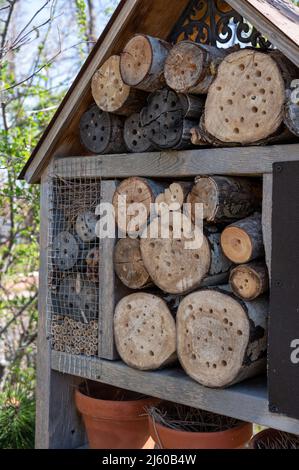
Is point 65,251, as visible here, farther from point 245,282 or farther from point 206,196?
point 245,282

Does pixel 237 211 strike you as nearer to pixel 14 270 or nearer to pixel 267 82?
pixel 267 82

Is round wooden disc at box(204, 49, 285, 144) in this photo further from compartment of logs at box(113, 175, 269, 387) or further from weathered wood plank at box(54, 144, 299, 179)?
compartment of logs at box(113, 175, 269, 387)

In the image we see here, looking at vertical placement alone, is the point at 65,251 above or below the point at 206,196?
below

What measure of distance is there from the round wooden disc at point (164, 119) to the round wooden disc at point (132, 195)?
225mm

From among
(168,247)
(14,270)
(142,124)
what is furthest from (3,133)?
(168,247)

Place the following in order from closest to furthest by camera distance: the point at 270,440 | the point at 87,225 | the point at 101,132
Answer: the point at 270,440 < the point at 101,132 < the point at 87,225

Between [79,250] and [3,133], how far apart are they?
64.8 inches

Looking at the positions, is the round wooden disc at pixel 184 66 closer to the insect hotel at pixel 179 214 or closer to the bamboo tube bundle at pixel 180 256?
the insect hotel at pixel 179 214

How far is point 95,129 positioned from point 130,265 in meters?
0.77

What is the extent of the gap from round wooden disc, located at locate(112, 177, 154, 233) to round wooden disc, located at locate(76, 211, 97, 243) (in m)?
0.26

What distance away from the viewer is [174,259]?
265 centimetres

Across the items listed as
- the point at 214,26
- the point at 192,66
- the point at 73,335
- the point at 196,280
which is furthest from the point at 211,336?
the point at 214,26

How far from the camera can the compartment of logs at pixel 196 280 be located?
96.6 inches

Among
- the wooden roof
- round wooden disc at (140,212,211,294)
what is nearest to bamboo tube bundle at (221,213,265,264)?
round wooden disc at (140,212,211,294)
